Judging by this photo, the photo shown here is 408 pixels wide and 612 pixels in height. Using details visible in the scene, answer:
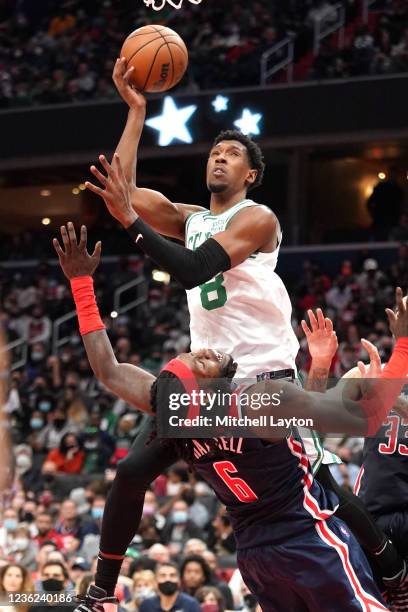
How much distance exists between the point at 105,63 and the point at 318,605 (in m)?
17.5

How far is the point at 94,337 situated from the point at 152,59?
1477 mm

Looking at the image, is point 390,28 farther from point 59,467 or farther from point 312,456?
point 312,456

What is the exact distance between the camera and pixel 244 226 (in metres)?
5.32

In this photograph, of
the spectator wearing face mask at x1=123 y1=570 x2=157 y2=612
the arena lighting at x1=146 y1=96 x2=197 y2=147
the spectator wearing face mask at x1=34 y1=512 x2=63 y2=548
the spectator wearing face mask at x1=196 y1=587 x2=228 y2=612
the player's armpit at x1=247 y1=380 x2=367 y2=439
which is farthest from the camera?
the arena lighting at x1=146 y1=96 x2=197 y2=147

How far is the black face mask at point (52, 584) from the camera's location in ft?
25.5

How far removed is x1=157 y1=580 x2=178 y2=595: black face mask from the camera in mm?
7934

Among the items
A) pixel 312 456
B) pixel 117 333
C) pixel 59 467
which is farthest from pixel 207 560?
pixel 117 333

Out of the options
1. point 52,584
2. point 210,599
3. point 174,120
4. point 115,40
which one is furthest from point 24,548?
point 115,40

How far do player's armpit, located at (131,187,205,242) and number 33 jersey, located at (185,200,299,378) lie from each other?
1.44ft

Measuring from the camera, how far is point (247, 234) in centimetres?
532

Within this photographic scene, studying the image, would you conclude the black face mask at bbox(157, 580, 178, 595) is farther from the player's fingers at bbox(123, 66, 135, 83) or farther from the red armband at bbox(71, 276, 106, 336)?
the player's fingers at bbox(123, 66, 135, 83)

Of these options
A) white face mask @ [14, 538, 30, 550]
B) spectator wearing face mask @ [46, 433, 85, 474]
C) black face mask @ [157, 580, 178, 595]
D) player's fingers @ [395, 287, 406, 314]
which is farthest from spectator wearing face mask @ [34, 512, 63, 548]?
player's fingers @ [395, 287, 406, 314]

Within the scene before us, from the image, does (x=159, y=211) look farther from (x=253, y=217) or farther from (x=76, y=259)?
(x=76, y=259)

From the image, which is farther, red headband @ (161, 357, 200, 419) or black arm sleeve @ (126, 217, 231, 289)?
black arm sleeve @ (126, 217, 231, 289)
